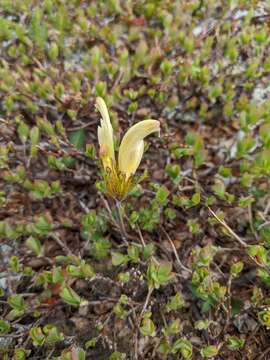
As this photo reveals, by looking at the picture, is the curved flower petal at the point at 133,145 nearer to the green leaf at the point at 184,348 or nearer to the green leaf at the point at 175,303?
the green leaf at the point at 175,303

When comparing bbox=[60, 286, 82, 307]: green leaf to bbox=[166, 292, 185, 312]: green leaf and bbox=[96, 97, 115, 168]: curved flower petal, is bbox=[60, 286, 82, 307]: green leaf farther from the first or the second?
bbox=[96, 97, 115, 168]: curved flower petal

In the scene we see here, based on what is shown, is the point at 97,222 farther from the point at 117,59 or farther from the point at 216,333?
the point at 117,59

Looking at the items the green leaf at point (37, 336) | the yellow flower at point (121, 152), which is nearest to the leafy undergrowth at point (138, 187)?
the green leaf at point (37, 336)

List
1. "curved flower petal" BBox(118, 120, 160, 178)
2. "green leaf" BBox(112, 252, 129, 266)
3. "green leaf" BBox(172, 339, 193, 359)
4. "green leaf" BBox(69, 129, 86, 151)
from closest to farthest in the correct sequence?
"curved flower petal" BBox(118, 120, 160, 178) → "green leaf" BBox(172, 339, 193, 359) → "green leaf" BBox(112, 252, 129, 266) → "green leaf" BBox(69, 129, 86, 151)

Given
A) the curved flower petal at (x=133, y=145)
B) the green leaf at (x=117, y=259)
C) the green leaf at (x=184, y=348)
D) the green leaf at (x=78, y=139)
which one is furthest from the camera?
the green leaf at (x=78, y=139)

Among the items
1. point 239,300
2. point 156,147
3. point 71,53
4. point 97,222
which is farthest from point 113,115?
point 239,300

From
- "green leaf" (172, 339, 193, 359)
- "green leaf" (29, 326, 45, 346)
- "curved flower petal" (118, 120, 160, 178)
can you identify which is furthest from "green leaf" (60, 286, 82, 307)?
"curved flower petal" (118, 120, 160, 178)

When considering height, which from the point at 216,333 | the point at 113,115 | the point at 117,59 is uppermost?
the point at 117,59
